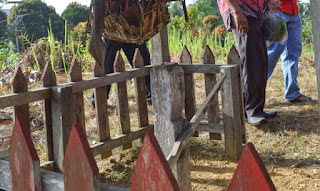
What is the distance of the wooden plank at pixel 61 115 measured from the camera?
2213 mm

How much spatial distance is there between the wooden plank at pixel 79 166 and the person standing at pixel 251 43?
2286mm

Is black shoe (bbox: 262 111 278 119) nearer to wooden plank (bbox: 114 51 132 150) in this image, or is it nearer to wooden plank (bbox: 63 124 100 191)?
wooden plank (bbox: 114 51 132 150)

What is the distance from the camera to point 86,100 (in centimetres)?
451

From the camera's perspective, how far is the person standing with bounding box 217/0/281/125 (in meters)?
3.06

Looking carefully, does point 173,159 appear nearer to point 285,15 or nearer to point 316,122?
point 316,122

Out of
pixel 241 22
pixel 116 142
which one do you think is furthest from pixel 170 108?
pixel 241 22

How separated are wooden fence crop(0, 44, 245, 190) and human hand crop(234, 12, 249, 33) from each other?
0.64ft

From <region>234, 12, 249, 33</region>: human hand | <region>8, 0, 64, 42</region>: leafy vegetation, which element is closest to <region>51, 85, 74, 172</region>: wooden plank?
<region>234, 12, 249, 33</region>: human hand

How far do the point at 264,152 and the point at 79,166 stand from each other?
7.09 feet

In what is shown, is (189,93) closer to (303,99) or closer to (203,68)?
(203,68)

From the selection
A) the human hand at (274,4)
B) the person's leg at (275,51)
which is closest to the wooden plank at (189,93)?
the human hand at (274,4)

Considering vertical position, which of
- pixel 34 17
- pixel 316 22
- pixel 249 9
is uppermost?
pixel 34 17

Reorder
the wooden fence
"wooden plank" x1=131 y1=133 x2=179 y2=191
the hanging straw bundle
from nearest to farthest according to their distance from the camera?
"wooden plank" x1=131 y1=133 x2=179 y2=191 < the hanging straw bundle < the wooden fence

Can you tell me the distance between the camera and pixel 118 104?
2900 millimetres
